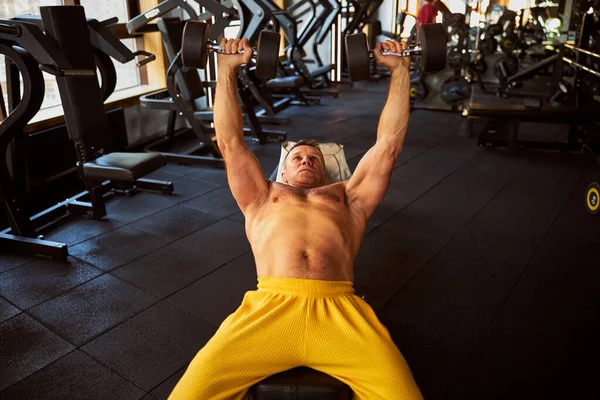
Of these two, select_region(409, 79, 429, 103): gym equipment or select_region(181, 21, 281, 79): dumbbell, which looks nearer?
select_region(181, 21, 281, 79): dumbbell

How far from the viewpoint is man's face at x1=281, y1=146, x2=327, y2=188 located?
1.79 metres

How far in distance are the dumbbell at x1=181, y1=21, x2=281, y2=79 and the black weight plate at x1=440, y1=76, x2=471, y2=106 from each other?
428 cm

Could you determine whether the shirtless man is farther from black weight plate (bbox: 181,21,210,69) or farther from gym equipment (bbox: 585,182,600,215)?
gym equipment (bbox: 585,182,600,215)

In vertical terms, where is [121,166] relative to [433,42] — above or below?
below

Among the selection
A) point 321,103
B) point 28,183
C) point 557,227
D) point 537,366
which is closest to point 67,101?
point 28,183

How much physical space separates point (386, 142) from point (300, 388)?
0.84 meters

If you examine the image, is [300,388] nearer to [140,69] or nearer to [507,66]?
[140,69]

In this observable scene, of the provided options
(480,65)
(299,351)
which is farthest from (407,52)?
(480,65)

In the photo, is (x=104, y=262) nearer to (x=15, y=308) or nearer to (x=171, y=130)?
(x=15, y=308)

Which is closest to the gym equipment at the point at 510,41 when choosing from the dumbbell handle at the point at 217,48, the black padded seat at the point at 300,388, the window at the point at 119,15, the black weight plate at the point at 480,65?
the black weight plate at the point at 480,65

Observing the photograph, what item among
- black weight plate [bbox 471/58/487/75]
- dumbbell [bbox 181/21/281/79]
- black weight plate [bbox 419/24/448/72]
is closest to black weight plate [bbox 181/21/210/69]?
dumbbell [bbox 181/21/281/79]

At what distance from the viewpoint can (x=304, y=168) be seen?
180 cm

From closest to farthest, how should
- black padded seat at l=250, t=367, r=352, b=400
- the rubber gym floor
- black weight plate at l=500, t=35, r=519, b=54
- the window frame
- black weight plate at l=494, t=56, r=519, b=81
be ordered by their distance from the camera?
black padded seat at l=250, t=367, r=352, b=400
the rubber gym floor
the window frame
black weight plate at l=494, t=56, r=519, b=81
black weight plate at l=500, t=35, r=519, b=54

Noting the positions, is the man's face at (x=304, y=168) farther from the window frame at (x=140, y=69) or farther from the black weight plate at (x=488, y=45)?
the black weight plate at (x=488, y=45)
